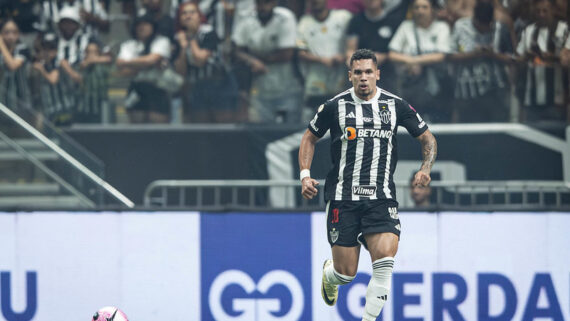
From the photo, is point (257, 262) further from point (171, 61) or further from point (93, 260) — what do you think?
point (171, 61)

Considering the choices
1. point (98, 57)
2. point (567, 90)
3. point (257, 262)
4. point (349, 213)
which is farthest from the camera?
point (98, 57)

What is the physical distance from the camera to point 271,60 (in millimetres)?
9914

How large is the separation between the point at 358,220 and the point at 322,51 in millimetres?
3893

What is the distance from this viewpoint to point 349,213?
6359 mm

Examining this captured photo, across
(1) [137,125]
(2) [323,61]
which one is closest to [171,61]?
(1) [137,125]

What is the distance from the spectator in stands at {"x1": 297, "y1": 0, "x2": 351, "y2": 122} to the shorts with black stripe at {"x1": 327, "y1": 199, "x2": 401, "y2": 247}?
3.47 metres

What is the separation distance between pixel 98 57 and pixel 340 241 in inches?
194

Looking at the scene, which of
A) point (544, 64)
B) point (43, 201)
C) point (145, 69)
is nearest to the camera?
point (43, 201)

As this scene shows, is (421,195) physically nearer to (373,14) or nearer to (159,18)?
(373,14)

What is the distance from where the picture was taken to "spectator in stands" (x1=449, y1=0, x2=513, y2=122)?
31.5 ft

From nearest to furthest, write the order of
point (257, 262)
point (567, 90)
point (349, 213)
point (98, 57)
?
point (349, 213), point (257, 262), point (567, 90), point (98, 57)

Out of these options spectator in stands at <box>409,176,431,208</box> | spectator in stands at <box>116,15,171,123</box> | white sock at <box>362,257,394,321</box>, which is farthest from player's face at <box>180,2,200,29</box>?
white sock at <box>362,257,394,321</box>

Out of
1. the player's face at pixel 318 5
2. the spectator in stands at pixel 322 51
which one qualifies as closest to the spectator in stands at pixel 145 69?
the spectator in stands at pixel 322 51

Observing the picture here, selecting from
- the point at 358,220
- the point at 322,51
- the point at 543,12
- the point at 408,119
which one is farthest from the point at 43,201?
the point at 543,12
